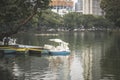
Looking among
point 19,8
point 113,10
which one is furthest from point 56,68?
point 113,10

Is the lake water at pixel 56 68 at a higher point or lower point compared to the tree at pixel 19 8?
lower

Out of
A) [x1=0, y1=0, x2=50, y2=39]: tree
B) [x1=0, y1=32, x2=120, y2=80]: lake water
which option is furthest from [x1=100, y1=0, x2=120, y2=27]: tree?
[x1=0, y1=0, x2=50, y2=39]: tree

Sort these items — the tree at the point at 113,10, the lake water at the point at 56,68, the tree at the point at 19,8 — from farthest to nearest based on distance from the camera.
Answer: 1. the tree at the point at 113,10
2. the lake water at the point at 56,68
3. the tree at the point at 19,8

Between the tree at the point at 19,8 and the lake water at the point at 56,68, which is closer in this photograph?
the tree at the point at 19,8

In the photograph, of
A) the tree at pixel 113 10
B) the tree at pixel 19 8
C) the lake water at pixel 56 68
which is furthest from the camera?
the tree at pixel 113 10

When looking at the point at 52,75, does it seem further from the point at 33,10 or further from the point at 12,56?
the point at 12,56

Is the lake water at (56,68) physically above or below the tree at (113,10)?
below

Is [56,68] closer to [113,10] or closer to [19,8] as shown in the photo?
[19,8]

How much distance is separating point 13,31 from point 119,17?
63.1m

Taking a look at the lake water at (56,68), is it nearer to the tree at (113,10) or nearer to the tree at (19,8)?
the tree at (19,8)

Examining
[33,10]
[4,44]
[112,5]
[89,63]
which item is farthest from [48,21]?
[33,10]

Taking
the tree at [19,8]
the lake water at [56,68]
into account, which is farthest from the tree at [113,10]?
the tree at [19,8]

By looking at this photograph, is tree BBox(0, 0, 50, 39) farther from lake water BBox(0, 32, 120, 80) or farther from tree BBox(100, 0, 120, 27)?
tree BBox(100, 0, 120, 27)

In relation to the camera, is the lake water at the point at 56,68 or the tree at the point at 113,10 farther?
the tree at the point at 113,10
